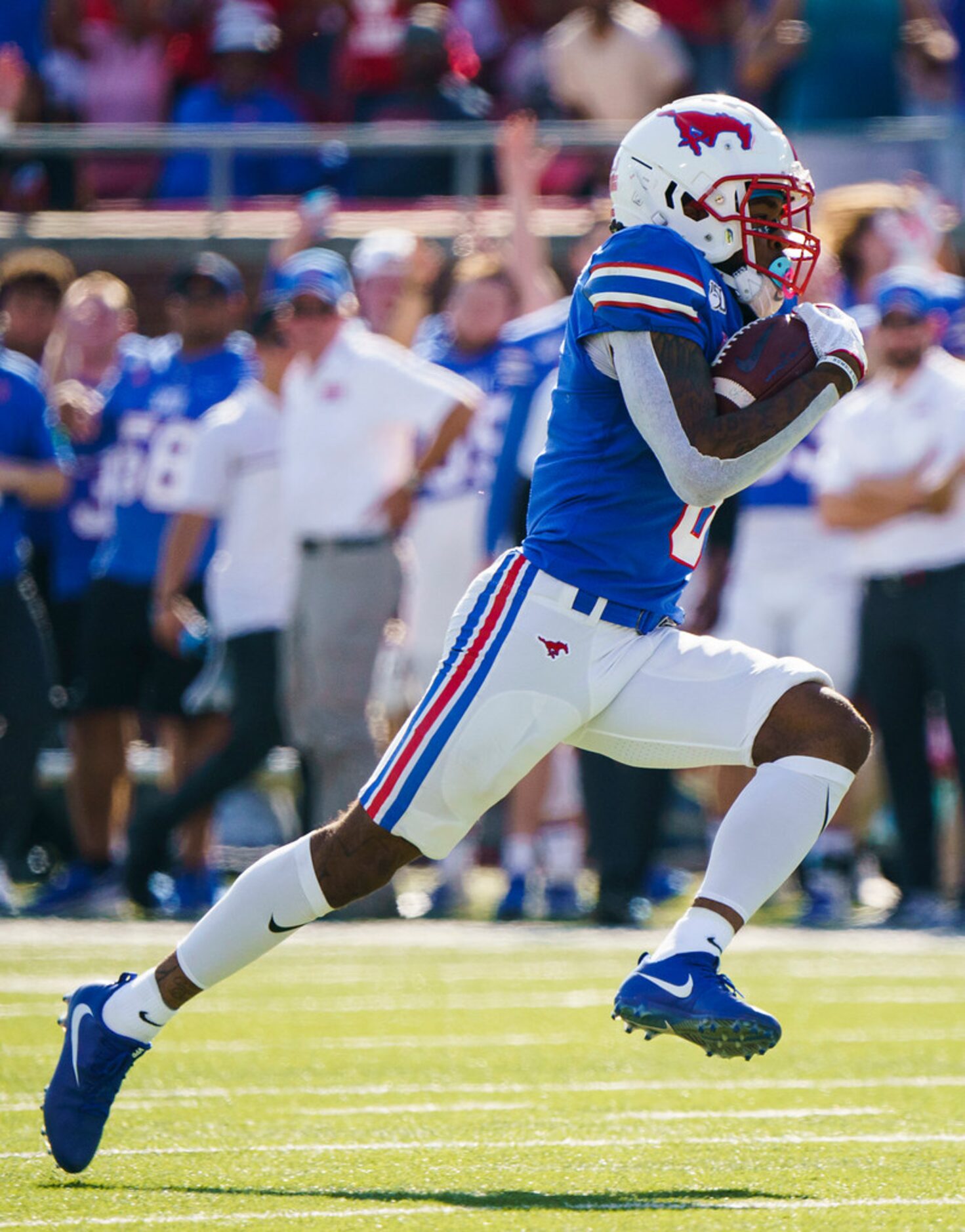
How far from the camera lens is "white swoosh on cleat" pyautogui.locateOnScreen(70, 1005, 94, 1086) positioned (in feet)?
12.4

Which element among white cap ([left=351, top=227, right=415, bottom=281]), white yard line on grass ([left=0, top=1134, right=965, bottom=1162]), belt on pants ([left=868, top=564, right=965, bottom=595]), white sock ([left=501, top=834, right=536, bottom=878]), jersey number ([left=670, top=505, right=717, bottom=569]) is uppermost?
white cap ([left=351, top=227, right=415, bottom=281])

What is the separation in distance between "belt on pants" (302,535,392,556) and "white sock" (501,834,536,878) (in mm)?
1091

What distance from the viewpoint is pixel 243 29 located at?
1159 centimetres

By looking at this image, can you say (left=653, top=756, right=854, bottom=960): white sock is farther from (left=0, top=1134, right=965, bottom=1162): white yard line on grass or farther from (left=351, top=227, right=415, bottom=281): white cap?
(left=351, top=227, right=415, bottom=281): white cap

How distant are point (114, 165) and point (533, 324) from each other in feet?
16.4

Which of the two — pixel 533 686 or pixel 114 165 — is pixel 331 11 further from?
pixel 533 686

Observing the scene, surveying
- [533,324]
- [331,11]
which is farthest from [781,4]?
[533,324]

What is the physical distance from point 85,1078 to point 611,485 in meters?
1.28

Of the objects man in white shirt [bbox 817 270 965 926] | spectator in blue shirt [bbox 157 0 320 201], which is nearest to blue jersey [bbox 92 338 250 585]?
man in white shirt [bbox 817 270 965 926]

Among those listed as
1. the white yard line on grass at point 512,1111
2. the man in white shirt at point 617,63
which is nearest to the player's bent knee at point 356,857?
the white yard line on grass at point 512,1111

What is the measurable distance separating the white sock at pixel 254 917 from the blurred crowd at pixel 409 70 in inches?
286

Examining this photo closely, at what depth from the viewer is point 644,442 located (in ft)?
12.5

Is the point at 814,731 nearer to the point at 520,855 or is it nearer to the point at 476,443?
the point at 520,855

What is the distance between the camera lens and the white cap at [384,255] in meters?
8.63
